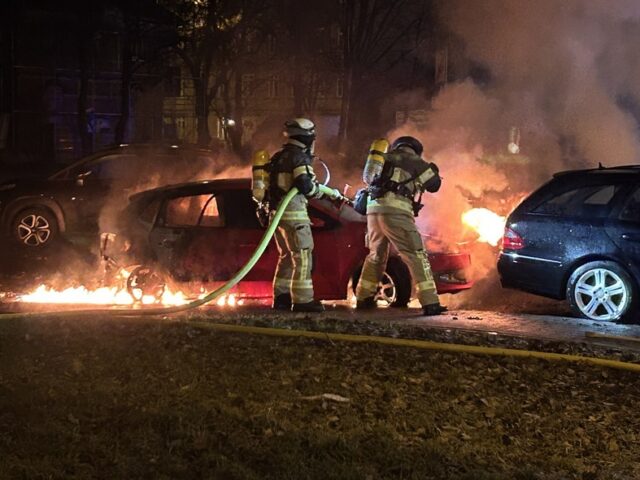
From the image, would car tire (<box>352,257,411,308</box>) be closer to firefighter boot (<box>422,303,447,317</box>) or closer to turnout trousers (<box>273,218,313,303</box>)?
firefighter boot (<box>422,303,447,317</box>)

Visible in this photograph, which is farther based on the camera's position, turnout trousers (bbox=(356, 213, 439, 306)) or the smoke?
the smoke

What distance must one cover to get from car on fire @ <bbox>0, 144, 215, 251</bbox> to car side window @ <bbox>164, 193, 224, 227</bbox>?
3.72 m

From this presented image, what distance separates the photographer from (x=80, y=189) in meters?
12.2

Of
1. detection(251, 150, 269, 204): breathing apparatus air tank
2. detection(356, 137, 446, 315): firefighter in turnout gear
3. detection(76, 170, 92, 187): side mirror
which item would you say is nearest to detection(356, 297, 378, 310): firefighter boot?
detection(356, 137, 446, 315): firefighter in turnout gear

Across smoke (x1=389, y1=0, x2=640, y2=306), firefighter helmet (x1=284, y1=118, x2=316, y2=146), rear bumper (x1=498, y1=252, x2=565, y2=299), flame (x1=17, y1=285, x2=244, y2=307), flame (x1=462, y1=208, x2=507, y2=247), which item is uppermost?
smoke (x1=389, y1=0, x2=640, y2=306)

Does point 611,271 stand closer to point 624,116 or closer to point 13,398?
point 13,398

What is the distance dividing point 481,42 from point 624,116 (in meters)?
2.71

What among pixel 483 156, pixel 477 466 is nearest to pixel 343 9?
pixel 483 156

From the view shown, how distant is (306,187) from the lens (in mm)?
7309

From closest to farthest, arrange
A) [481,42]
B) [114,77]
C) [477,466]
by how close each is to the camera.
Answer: [477,466]
[481,42]
[114,77]

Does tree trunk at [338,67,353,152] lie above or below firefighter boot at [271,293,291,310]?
above

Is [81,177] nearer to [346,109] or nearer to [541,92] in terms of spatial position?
[541,92]

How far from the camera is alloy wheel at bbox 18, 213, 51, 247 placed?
12.3m

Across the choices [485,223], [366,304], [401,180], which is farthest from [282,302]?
[485,223]
